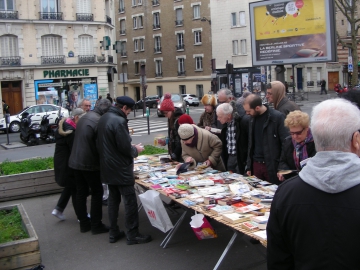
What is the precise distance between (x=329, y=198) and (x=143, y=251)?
4.04 metres

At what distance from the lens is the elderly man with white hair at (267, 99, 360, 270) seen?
212cm

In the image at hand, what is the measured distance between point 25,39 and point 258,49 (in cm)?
2502

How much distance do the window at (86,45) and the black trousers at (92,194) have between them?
33183 millimetres

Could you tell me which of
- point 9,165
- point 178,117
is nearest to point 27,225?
point 178,117

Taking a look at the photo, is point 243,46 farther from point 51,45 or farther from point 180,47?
point 51,45

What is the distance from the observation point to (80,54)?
126ft

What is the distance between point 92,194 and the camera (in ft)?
21.6

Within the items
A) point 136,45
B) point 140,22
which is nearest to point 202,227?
point 140,22

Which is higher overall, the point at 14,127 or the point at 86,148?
the point at 86,148

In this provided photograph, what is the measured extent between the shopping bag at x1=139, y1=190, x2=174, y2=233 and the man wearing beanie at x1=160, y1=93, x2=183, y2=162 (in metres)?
1.76

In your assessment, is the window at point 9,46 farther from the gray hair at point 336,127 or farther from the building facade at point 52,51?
the gray hair at point 336,127

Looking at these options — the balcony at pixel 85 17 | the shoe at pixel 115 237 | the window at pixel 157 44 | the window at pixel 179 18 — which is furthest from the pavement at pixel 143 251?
the window at pixel 157 44

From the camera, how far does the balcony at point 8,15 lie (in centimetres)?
3519

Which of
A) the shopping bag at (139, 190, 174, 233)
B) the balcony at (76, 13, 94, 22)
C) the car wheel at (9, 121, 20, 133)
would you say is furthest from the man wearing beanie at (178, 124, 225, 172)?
the balcony at (76, 13, 94, 22)
